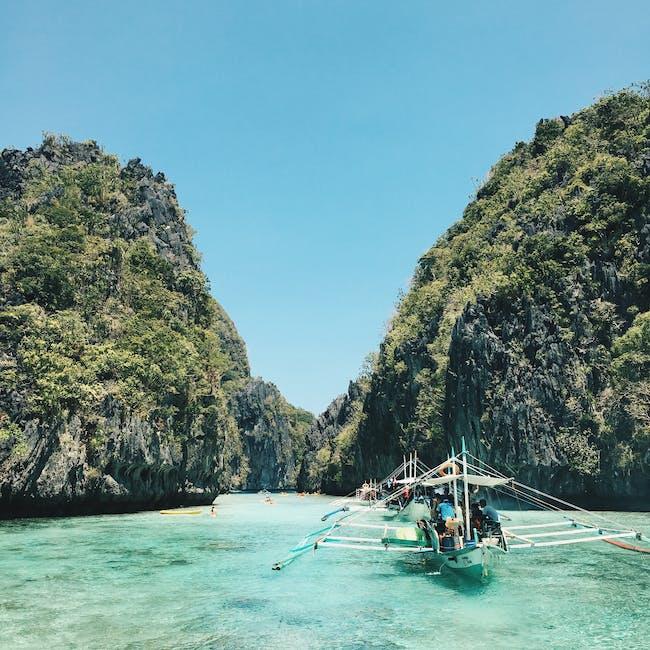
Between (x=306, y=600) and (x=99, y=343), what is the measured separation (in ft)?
91.8

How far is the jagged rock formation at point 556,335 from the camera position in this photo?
34500mm

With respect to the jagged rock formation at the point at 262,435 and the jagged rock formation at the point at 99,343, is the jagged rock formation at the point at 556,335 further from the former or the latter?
the jagged rock formation at the point at 262,435

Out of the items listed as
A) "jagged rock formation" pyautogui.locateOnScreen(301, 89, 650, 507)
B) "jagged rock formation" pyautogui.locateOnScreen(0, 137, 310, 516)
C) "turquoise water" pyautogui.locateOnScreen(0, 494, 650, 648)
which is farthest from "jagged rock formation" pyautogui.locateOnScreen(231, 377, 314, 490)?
"turquoise water" pyautogui.locateOnScreen(0, 494, 650, 648)

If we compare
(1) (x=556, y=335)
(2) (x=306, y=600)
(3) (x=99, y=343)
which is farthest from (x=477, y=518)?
(3) (x=99, y=343)

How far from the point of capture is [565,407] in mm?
36562

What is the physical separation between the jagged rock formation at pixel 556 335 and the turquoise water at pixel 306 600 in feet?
55.2

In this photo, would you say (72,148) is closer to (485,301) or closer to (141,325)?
(141,325)

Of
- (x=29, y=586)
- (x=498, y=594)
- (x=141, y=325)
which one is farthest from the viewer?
(x=141, y=325)

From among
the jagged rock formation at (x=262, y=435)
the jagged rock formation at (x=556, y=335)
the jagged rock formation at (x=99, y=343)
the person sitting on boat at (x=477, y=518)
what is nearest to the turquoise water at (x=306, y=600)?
the person sitting on boat at (x=477, y=518)

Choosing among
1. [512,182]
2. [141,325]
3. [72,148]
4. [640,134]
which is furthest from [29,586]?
[512,182]

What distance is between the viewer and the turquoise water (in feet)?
31.6

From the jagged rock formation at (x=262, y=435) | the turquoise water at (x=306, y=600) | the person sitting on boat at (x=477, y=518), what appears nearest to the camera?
the turquoise water at (x=306, y=600)

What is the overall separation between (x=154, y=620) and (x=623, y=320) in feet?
119

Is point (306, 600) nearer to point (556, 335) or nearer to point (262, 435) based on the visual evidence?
point (556, 335)
